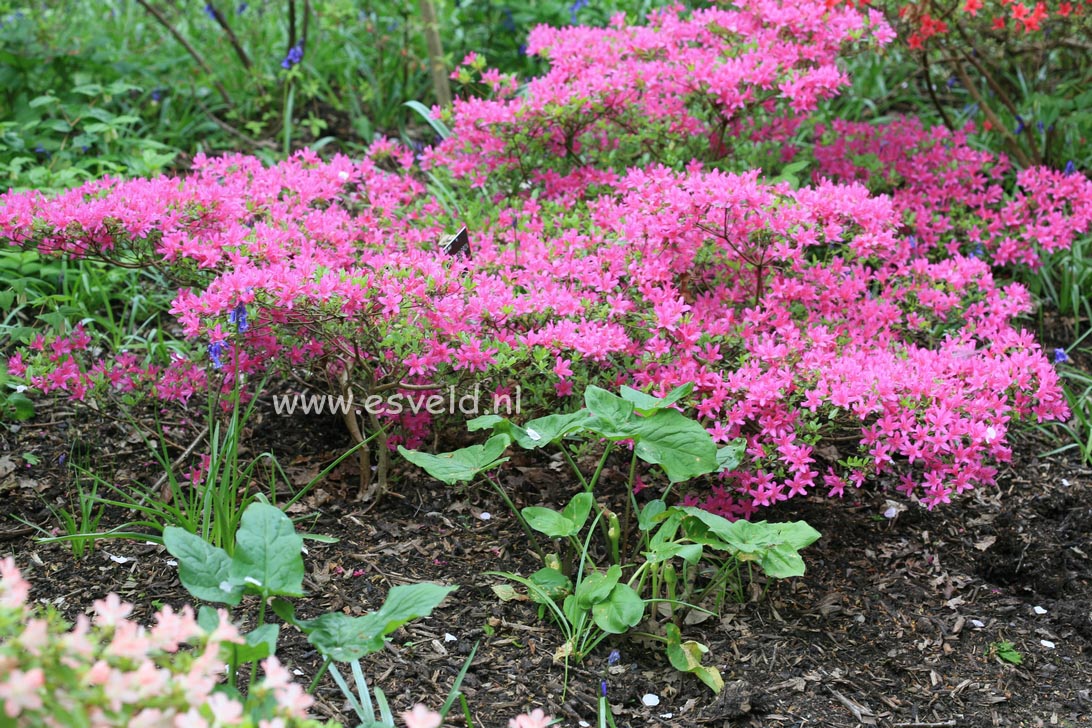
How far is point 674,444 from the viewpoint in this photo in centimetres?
207

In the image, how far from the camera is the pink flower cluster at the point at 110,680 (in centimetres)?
102

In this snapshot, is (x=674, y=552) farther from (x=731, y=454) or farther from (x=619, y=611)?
(x=731, y=454)

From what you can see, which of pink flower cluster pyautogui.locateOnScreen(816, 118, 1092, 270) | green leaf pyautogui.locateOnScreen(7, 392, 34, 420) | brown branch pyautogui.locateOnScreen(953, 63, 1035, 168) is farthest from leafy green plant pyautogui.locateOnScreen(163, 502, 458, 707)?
brown branch pyautogui.locateOnScreen(953, 63, 1035, 168)

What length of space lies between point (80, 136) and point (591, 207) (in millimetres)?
2372

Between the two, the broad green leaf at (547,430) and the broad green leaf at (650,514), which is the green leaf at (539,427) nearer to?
the broad green leaf at (547,430)

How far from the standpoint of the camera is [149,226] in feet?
7.76

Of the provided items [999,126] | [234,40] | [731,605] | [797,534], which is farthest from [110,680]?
[234,40]

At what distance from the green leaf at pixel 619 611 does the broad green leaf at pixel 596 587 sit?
13 mm

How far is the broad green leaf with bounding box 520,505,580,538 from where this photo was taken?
210 centimetres

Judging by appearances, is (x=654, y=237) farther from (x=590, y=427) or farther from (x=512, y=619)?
(x=512, y=619)

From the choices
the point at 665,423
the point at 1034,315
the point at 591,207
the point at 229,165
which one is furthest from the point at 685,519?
the point at 1034,315

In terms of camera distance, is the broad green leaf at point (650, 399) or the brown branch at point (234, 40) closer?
the broad green leaf at point (650, 399)

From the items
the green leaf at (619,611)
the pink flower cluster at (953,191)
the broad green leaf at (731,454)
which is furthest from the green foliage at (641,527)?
the pink flower cluster at (953,191)

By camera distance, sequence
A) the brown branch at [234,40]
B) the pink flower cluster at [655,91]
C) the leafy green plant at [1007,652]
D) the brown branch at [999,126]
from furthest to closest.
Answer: the brown branch at [234,40]
the brown branch at [999,126]
the pink flower cluster at [655,91]
the leafy green plant at [1007,652]
